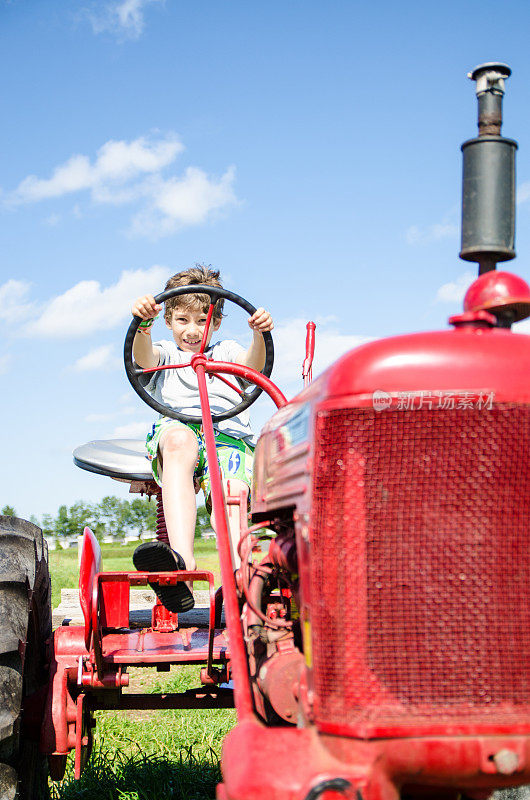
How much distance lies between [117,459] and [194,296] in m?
0.74

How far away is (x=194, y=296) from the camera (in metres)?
3.67

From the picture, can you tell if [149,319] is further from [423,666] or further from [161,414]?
[423,666]

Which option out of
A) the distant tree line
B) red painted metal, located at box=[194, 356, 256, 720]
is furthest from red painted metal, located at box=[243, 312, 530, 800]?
the distant tree line

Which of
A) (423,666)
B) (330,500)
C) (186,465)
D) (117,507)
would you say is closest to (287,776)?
(423,666)

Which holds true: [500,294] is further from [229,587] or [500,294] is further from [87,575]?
[87,575]

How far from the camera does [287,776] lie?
1389 mm

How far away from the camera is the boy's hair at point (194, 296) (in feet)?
12.1

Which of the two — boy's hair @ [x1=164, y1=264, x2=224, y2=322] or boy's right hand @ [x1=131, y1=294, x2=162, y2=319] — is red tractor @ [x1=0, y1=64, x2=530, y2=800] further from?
boy's hair @ [x1=164, y1=264, x2=224, y2=322]

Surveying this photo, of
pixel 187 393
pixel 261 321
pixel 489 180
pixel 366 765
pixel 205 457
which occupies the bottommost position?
pixel 366 765

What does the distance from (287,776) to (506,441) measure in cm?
64

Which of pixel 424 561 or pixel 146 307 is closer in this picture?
pixel 424 561

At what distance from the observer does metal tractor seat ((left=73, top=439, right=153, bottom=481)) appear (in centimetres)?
352

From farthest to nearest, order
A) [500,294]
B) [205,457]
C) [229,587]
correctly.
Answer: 1. [205,457]
2. [229,587]
3. [500,294]

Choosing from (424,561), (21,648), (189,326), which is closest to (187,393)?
(189,326)
